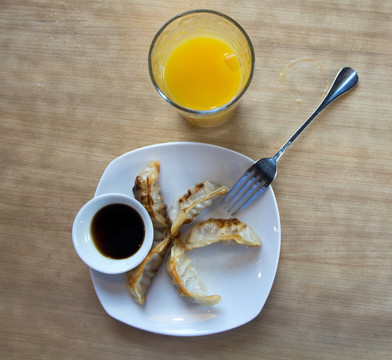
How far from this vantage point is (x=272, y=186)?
164cm

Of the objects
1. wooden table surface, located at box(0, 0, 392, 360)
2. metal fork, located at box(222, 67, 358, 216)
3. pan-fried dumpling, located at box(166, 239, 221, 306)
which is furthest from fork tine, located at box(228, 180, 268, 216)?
pan-fried dumpling, located at box(166, 239, 221, 306)

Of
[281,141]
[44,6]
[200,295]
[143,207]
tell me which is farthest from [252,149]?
[44,6]

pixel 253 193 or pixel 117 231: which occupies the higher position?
pixel 253 193

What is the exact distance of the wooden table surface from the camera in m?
1.62

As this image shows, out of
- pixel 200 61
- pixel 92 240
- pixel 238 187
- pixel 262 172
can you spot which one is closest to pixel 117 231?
pixel 92 240

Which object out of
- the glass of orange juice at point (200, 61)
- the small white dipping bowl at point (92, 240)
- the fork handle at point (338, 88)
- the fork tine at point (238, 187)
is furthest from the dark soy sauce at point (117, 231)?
the fork handle at point (338, 88)

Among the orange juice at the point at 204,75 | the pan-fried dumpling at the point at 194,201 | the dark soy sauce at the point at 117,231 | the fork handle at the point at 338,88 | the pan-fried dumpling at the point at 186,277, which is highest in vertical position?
the orange juice at the point at 204,75

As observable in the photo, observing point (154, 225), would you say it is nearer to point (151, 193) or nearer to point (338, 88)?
point (151, 193)

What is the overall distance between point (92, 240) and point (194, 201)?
411 millimetres

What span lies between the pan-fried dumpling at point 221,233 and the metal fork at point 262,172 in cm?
6

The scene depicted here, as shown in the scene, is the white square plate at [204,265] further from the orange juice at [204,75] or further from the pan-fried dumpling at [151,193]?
the orange juice at [204,75]

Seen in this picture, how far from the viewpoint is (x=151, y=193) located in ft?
5.11

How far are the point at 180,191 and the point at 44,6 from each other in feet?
3.17

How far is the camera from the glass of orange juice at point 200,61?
144cm
